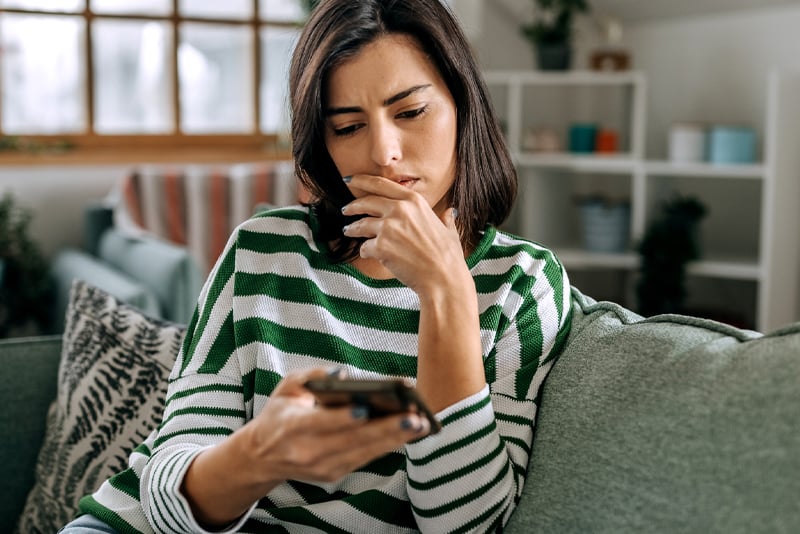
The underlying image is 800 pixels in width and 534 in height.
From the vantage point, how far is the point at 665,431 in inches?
35.3

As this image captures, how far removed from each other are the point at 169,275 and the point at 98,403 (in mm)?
1001

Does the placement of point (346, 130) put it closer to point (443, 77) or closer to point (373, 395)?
point (443, 77)

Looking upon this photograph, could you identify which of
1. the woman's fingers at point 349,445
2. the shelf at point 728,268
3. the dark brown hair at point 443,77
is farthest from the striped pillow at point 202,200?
the woman's fingers at point 349,445

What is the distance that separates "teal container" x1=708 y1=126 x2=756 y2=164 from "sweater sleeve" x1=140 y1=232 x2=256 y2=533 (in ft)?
8.71

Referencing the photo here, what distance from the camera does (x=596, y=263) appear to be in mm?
3828

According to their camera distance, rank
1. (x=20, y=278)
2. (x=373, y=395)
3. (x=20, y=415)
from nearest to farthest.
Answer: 1. (x=373, y=395)
2. (x=20, y=415)
3. (x=20, y=278)

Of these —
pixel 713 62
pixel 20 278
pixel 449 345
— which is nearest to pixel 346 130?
pixel 449 345

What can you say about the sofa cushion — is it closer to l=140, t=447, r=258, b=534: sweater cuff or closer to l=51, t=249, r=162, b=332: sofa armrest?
l=140, t=447, r=258, b=534: sweater cuff

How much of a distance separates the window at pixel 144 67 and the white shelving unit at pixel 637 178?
100 cm

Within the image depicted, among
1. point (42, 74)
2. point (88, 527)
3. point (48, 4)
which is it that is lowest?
point (88, 527)

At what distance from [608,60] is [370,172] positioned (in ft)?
9.70

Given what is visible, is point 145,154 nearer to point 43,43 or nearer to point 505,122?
point 43,43

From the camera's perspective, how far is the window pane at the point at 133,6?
149 inches

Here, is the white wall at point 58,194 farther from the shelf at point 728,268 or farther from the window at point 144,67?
the shelf at point 728,268
